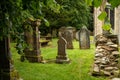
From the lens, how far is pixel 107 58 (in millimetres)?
9508

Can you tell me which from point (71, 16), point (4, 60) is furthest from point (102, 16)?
point (71, 16)

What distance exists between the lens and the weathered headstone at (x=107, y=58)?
860cm

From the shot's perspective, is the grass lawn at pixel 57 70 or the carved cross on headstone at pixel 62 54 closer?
the grass lawn at pixel 57 70

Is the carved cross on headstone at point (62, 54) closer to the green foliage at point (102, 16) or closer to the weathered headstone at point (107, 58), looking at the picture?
the weathered headstone at point (107, 58)

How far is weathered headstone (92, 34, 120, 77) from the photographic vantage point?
8.60 m

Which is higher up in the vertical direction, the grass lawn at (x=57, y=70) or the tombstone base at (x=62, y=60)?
the tombstone base at (x=62, y=60)

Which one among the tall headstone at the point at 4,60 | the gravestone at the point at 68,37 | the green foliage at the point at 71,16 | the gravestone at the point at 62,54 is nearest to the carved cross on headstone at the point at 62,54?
the gravestone at the point at 62,54

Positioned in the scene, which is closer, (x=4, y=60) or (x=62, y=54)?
(x=4, y=60)

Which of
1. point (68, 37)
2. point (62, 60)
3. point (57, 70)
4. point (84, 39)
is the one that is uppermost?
point (68, 37)

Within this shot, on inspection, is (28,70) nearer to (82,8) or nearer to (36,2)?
(36,2)

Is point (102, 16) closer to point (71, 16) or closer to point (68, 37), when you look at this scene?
point (68, 37)

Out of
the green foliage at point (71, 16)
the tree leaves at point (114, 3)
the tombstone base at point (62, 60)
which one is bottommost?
the tombstone base at point (62, 60)

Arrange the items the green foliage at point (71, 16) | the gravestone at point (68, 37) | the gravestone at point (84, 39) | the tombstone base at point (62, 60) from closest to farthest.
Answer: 1. the tombstone base at point (62, 60)
2. the gravestone at point (84, 39)
3. the gravestone at point (68, 37)
4. the green foliage at point (71, 16)

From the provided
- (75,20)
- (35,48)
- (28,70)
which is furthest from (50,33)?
(28,70)
